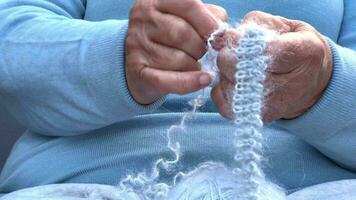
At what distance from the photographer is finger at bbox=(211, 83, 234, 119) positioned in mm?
604

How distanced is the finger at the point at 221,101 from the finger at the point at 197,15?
6 cm

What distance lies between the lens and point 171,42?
608 millimetres

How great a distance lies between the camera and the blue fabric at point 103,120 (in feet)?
2.26

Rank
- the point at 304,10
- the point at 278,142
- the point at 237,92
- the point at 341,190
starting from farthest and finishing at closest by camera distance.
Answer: the point at 304,10 → the point at 278,142 → the point at 341,190 → the point at 237,92

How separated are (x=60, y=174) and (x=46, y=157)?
40 millimetres

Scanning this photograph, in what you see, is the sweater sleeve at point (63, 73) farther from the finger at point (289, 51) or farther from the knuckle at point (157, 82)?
the finger at point (289, 51)

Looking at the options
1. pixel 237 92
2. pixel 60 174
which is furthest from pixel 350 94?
pixel 60 174

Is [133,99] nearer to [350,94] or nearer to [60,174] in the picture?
[60,174]

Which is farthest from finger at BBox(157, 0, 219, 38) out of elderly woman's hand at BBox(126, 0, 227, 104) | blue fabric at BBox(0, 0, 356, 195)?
blue fabric at BBox(0, 0, 356, 195)

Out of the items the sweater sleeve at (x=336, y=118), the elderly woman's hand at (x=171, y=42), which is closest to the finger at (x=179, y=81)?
the elderly woman's hand at (x=171, y=42)

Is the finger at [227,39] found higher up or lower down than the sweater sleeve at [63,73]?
higher up

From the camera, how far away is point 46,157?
77cm

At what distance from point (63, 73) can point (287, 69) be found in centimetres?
29

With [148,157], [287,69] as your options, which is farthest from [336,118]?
[148,157]
